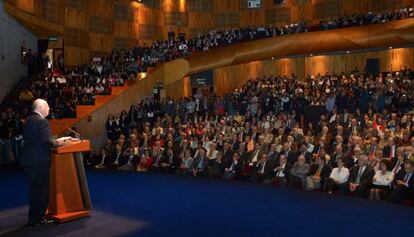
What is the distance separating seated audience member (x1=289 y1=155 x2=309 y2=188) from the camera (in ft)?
26.2

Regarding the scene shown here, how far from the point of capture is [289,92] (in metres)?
15.4

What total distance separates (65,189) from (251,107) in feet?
32.9

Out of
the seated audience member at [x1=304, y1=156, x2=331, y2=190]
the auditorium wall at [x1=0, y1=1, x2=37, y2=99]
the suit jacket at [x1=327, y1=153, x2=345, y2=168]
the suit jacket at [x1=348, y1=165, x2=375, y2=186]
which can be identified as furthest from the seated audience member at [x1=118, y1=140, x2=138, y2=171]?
the auditorium wall at [x1=0, y1=1, x2=37, y2=99]

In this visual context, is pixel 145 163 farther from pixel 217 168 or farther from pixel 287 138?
pixel 287 138

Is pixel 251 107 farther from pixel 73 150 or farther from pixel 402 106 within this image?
pixel 73 150

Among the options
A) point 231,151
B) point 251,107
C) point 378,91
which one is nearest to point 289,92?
point 251,107

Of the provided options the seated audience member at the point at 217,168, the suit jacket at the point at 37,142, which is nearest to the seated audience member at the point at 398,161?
the seated audience member at the point at 217,168

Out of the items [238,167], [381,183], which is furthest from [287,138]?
[381,183]

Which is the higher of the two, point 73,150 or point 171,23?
point 171,23

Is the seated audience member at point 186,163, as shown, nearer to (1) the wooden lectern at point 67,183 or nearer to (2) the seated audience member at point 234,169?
(2) the seated audience member at point 234,169

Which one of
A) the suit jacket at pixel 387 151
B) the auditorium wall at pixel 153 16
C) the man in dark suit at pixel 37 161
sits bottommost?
the suit jacket at pixel 387 151

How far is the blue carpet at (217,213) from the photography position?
4801 mm

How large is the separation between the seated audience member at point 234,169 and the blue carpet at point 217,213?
4.02 feet

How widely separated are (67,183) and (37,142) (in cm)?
59
